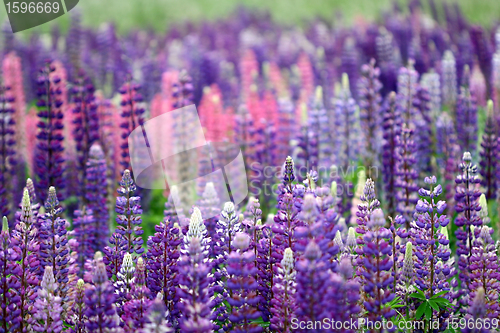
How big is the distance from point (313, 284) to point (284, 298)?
0.55 meters

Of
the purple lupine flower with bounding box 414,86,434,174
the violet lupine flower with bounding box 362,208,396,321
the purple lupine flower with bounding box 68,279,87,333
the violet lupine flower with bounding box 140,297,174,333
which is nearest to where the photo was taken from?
the violet lupine flower with bounding box 140,297,174,333

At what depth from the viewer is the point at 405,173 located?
5.75 meters

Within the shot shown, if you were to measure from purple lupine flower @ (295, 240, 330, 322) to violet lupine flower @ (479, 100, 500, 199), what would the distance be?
3776mm

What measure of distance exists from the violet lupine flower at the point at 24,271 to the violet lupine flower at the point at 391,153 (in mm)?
3889

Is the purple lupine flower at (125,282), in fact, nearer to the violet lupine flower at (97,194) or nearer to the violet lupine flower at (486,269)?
the violet lupine flower at (97,194)

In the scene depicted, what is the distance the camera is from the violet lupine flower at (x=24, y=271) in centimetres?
391

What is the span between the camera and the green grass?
1914cm

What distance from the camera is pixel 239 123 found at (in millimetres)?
7891

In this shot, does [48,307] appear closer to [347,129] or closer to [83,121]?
[83,121]

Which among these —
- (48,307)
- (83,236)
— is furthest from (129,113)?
(48,307)

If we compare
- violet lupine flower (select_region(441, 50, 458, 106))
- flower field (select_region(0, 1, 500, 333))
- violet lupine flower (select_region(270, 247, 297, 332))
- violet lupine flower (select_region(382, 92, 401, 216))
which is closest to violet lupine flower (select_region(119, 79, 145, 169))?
flower field (select_region(0, 1, 500, 333))

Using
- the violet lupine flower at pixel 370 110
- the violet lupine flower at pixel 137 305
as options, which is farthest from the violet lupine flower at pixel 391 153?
the violet lupine flower at pixel 137 305

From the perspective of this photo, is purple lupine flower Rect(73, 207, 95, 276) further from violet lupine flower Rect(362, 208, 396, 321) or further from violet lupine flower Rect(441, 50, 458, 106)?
violet lupine flower Rect(441, 50, 458, 106)

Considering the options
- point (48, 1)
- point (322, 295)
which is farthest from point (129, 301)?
point (48, 1)
